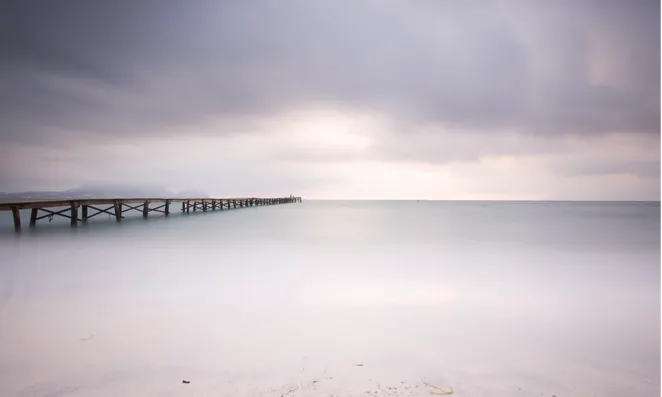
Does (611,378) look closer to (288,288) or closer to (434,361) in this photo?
(434,361)

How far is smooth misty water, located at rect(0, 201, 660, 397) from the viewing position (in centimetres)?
280

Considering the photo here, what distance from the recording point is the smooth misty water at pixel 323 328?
2.80 meters

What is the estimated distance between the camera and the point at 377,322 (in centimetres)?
433

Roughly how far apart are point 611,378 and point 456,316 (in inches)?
74.2

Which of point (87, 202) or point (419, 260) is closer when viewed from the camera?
point (419, 260)

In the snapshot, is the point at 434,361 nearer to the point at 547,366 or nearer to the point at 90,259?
the point at 547,366

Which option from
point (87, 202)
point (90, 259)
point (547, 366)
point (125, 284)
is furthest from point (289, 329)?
point (87, 202)

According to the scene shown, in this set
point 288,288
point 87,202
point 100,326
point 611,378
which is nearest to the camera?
point 611,378

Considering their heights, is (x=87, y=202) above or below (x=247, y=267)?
above

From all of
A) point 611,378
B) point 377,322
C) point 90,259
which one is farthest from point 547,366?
point 90,259

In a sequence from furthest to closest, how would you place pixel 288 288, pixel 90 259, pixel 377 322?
pixel 90 259 < pixel 288 288 < pixel 377 322

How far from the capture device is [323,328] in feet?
13.5

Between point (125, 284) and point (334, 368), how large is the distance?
5199mm

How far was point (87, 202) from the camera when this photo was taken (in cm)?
2106
